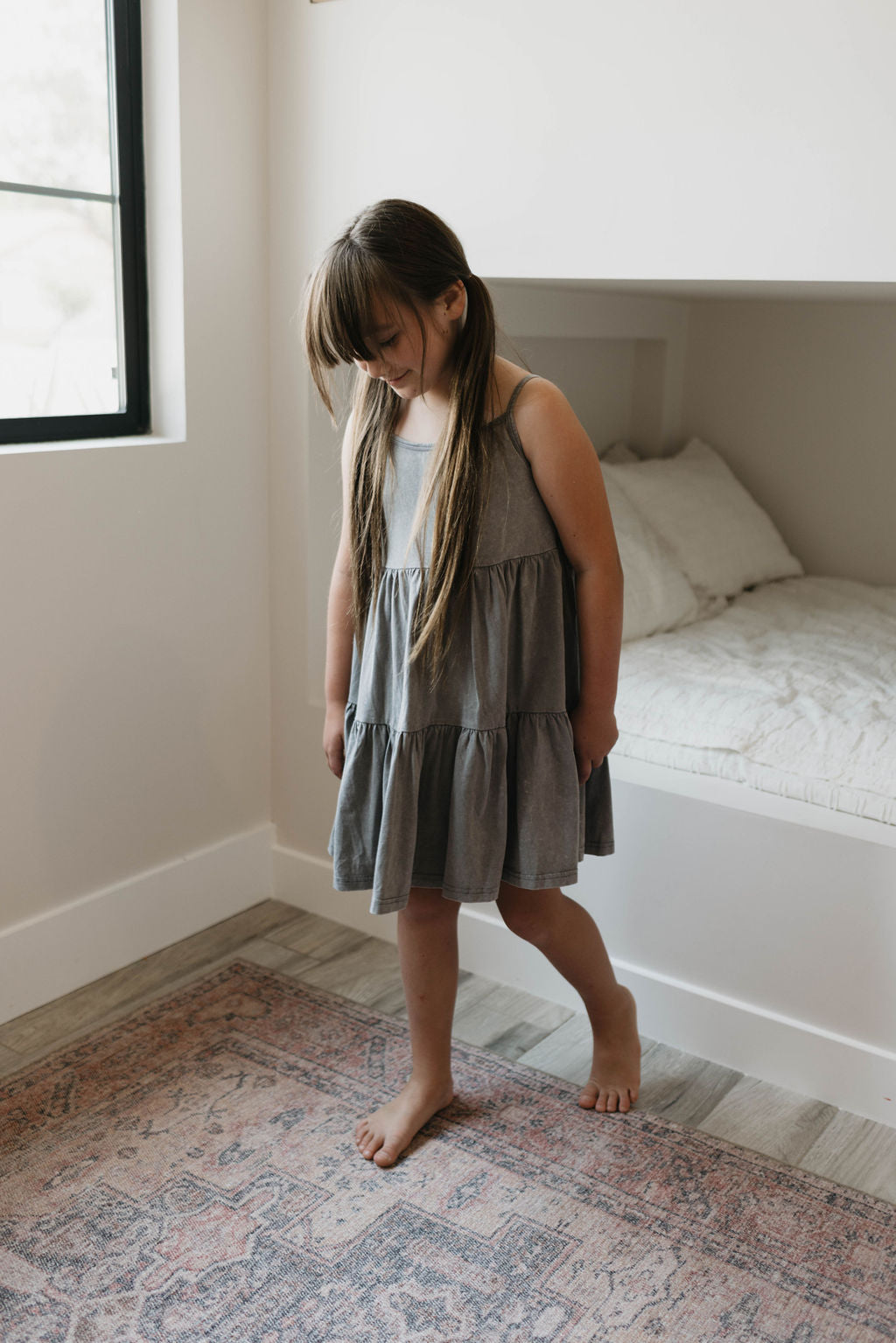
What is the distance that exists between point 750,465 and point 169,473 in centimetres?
147

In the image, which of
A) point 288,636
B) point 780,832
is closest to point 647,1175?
point 780,832

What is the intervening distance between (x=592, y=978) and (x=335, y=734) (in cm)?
52

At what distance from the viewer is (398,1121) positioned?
172 cm

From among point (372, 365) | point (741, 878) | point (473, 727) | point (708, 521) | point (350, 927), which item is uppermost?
point (372, 365)

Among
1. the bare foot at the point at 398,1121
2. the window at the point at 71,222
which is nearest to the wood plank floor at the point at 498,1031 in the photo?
the bare foot at the point at 398,1121

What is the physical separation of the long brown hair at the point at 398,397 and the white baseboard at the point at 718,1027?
0.76 metres

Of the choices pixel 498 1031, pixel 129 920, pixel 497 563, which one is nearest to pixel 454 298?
pixel 497 563

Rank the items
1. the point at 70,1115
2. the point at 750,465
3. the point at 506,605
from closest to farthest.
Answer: the point at 506,605
the point at 70,1115
the point at 750,465

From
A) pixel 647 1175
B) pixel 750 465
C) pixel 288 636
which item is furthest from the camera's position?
pixel 750 465

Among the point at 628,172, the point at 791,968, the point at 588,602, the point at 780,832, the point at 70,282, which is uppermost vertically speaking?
the point at 628,172

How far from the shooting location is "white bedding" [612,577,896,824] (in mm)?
1777

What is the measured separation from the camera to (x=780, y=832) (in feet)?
5.94

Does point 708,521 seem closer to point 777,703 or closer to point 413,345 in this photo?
point 777,703

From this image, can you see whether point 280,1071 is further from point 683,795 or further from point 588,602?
point 588,602
